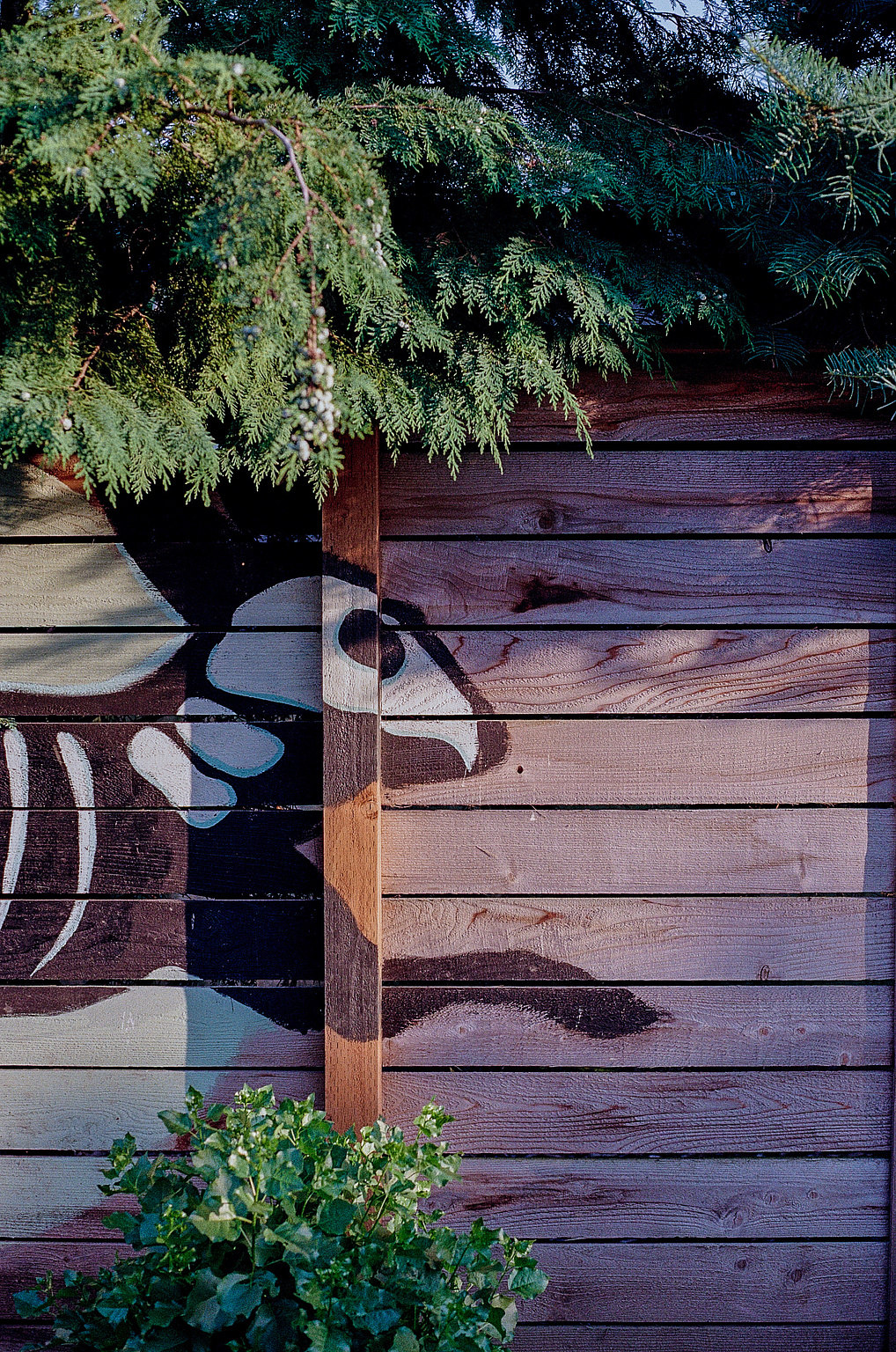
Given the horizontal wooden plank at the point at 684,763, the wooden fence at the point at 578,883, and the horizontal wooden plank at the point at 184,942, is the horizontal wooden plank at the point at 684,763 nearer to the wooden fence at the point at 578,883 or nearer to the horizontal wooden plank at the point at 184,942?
→ the wooden fence at the point at 578,883

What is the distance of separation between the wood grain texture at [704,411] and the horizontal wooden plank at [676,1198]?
1647 mm

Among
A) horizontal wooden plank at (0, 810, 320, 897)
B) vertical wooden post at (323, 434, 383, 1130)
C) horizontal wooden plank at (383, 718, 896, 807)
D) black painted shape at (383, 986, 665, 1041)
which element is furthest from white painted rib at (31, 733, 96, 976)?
black painted shape at (383, 986, 665, 1041)

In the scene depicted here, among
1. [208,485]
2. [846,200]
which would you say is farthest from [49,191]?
[846,200]

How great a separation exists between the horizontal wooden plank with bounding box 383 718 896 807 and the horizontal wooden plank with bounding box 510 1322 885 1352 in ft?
3.90

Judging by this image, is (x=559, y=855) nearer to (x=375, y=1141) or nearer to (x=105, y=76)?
(x=375, y=1141)

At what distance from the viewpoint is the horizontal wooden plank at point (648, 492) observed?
1880 millimetres

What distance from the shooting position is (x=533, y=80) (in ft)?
5.63

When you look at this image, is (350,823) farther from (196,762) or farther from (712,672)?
(712,672)

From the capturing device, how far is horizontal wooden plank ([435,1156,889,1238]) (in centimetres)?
188

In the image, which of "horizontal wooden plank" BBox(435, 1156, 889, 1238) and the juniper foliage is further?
"horizontal wooden plank" BBox(435, 1156, 889, 1238)

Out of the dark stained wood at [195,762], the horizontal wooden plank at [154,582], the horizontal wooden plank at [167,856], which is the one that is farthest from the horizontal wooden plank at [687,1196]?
the horizontal wooden plank at [154,582]

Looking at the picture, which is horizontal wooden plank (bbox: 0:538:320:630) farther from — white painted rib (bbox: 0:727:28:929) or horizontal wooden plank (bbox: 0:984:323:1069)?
horizontal wooden plank (bbox: 0:984:323:1069)

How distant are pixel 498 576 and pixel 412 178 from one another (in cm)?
81

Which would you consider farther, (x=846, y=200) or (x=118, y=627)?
(x=118, y=627)
